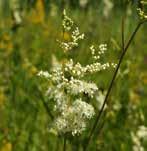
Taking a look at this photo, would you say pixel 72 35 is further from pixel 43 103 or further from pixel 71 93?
pixel 43 103

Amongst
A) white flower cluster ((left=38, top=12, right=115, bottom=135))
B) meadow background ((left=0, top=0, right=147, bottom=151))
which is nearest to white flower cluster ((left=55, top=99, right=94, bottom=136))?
white flower cluster ((left=38, top=12, right=115, bottom=135))

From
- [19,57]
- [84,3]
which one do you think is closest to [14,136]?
[19,57]

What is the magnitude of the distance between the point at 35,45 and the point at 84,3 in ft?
9.28

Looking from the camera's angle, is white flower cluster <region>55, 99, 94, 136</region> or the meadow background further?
the meadow background

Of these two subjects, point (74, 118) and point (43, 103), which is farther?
point (43, 103)

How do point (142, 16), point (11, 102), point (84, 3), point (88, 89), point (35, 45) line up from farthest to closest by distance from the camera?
point (84, 3) < point (35, 45) < point (11, 102) < point (142, 16) < point (88, 89)

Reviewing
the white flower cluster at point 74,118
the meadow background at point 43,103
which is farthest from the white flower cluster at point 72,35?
the meadow background at point 43,103

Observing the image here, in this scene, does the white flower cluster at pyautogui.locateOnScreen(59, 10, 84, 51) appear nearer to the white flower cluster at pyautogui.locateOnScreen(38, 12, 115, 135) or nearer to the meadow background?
the white flower cluster at pyautogui.locateOnScreen(38, 12, 115, 135)

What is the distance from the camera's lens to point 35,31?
29.0 feet

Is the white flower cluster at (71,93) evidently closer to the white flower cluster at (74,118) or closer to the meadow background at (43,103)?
the white flower cluster at (74,118)

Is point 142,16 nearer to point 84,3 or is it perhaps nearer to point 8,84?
point 8,84

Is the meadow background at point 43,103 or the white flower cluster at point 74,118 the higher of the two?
the white flower cluster at point 74,118

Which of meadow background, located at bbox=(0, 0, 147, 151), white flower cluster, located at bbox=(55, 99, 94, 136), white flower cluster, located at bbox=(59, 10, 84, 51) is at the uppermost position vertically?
white flower cluster, located at bbox=(59, 10, 84, 51)

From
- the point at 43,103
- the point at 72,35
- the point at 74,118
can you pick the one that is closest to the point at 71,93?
the point at 74,118
